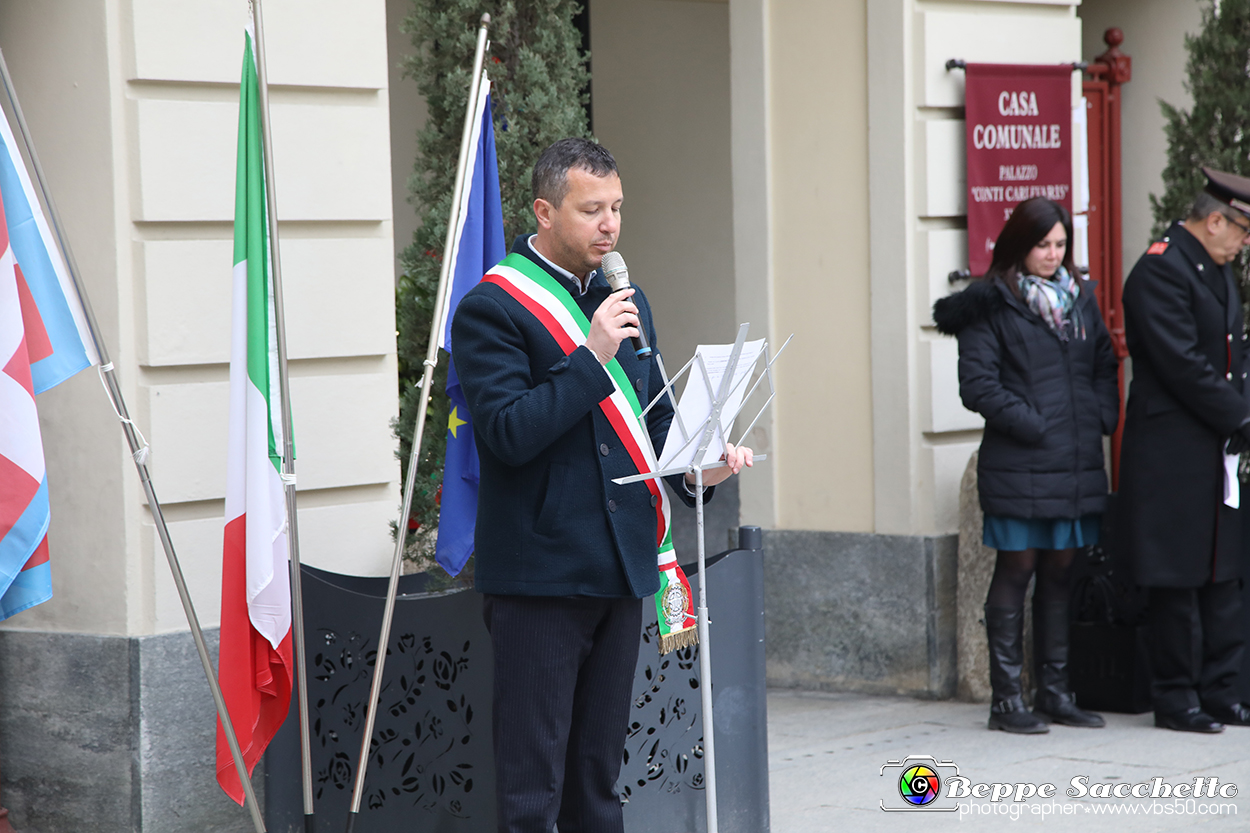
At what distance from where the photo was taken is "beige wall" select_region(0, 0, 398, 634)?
15.0 ft

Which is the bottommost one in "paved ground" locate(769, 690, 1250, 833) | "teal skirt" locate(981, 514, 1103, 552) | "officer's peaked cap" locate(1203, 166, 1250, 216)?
"paved ground" locate(769, 690, 1250, 833)

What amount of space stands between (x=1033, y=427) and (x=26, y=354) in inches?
145

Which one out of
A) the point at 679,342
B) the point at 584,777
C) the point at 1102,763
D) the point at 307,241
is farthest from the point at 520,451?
the point at 679,342

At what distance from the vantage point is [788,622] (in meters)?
7.31

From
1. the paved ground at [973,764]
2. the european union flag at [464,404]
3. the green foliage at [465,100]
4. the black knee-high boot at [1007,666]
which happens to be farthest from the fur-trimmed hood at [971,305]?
the european union flag at [464,404]

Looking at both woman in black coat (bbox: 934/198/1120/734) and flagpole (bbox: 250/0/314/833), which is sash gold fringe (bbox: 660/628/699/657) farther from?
woman in black coat (bbox: 934/198/1120/734)

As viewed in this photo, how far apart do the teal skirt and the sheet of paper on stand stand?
2904mm

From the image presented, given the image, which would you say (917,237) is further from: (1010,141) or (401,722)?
(401,722)

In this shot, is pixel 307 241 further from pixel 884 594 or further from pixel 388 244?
pixel 884 594

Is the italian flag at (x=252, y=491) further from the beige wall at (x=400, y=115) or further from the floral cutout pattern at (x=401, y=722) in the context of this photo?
the beige wall at (x=400, y=115)

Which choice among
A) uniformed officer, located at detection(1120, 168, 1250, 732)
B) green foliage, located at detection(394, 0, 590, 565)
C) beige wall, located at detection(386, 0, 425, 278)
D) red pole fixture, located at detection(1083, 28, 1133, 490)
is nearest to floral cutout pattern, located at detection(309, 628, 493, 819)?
green foliage, located at detection(394, 0, 590, 565)

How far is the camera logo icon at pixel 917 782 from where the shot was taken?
17.1 feet

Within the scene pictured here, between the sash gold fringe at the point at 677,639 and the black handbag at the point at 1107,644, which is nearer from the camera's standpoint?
the sash gold fringe at the point at 677,639

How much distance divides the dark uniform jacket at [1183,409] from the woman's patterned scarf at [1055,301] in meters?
0.22
